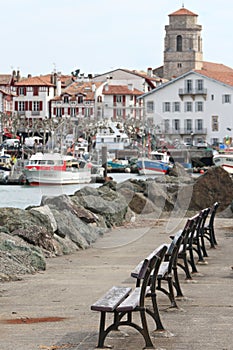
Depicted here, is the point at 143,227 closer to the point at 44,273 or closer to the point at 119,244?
the point at 119,244

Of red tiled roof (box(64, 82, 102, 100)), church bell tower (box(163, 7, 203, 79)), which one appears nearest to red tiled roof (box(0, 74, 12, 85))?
red tiled roof (box(64, 82, 102, 100))

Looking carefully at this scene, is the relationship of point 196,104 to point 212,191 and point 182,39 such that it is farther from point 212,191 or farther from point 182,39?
point 212,191

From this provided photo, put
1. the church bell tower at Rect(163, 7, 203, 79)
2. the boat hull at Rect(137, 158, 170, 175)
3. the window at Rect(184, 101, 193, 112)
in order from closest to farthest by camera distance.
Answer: the boat hull at Rect(137, 158, 170, 175), the window at Rect(184, 101, 193, 112), the church bell tower at Rect(163, 7, 203, 79)

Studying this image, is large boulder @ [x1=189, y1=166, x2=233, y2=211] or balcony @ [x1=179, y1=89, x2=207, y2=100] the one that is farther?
balcony @ [x1=179, y1=89, x2=207, y2=100]

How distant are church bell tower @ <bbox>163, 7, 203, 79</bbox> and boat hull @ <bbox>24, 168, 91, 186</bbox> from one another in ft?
333

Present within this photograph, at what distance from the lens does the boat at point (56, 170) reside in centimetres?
5872

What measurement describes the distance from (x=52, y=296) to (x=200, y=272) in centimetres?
316

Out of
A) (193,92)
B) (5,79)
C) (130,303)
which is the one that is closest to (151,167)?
(193,92)

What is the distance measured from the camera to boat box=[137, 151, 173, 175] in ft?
236

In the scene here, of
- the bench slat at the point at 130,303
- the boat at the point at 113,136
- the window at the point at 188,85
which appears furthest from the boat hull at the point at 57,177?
the bench slat at the point at 130,303

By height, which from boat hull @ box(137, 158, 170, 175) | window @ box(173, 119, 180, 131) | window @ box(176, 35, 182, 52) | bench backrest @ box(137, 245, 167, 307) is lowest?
boat hull @ box(137, 158, 170, 175)

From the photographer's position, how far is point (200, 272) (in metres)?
14.1

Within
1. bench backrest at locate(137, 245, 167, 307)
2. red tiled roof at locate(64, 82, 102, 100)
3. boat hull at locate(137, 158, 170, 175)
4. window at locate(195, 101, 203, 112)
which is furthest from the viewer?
red tiled roof at locate(64, 82, 102, 100)

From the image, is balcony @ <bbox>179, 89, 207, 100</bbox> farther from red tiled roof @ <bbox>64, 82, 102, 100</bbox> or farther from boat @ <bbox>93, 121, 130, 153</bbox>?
red tiled roof @ <bbox>64, 82, 102, 100</bbox>
